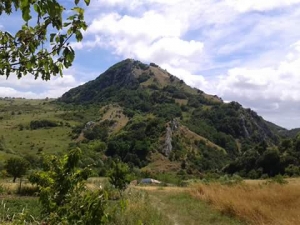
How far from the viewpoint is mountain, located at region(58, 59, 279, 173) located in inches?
3994

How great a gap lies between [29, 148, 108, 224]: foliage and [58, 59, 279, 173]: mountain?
91.1 metres

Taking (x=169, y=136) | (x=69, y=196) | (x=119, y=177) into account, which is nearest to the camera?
(x=69, y=196)

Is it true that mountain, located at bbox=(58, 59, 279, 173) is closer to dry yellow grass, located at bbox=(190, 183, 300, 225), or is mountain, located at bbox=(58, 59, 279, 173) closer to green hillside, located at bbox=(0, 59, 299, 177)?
green hillside, located at bbox=(0, 59, 299, 177)

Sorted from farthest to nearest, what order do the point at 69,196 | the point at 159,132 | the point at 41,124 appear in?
the point at 41,124 → the point at 159,132 → the point at 69,196

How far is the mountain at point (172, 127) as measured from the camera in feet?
333

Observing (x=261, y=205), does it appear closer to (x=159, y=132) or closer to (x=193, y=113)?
(x=159, y=132)

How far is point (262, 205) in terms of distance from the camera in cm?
1135

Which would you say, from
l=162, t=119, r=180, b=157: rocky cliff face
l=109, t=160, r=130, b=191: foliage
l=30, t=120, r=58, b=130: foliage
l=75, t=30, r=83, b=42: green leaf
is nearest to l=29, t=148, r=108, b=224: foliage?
l=75, t=30, r=83, b=42: green leaf

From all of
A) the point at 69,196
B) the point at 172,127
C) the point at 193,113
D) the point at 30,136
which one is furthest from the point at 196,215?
the point at 193,113

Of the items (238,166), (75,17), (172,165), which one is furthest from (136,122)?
(75,17)

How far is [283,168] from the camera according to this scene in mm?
60250

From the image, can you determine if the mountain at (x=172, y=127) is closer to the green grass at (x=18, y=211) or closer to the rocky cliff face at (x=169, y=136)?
the rocky cliff face at (x=169, y=136)

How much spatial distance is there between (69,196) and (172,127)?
106m

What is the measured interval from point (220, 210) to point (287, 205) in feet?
10.0
